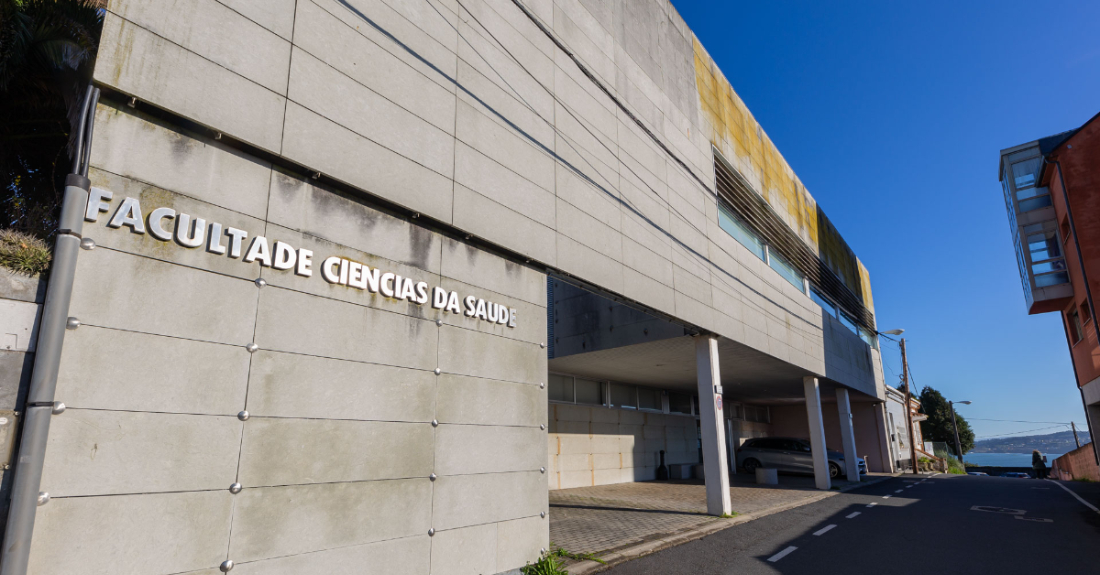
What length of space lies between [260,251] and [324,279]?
63 cm

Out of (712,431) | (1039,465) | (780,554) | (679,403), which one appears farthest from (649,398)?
(1039,465)

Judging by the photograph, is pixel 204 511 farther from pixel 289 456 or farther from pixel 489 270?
pixel 489 270

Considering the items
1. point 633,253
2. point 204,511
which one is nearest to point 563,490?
point 633,253

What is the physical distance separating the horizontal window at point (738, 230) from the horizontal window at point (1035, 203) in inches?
737

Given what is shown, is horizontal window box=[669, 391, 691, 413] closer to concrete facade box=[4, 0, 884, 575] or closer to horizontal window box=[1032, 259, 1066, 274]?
concrete facade box=[4, 0, 884, 575]

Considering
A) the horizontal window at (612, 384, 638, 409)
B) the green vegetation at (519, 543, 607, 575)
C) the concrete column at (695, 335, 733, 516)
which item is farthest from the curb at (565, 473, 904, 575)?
the horizontal window at (612, 384, 638, 409)

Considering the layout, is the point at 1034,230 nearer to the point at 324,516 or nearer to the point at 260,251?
the point at 324,516

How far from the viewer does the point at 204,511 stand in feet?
14.1

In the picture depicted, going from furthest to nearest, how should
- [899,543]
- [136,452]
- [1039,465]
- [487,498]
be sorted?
1. [1039,465]
2. [899,543]
3. [487,498]
4. [136,452]

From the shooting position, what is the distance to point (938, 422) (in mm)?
62844

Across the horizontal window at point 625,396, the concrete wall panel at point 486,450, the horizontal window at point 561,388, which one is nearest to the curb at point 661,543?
the concrete wall panel at point 486,450

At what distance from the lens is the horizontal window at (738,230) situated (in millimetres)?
14810

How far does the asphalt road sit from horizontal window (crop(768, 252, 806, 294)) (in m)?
7.20

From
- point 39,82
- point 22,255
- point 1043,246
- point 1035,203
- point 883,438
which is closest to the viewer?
point 22,255
